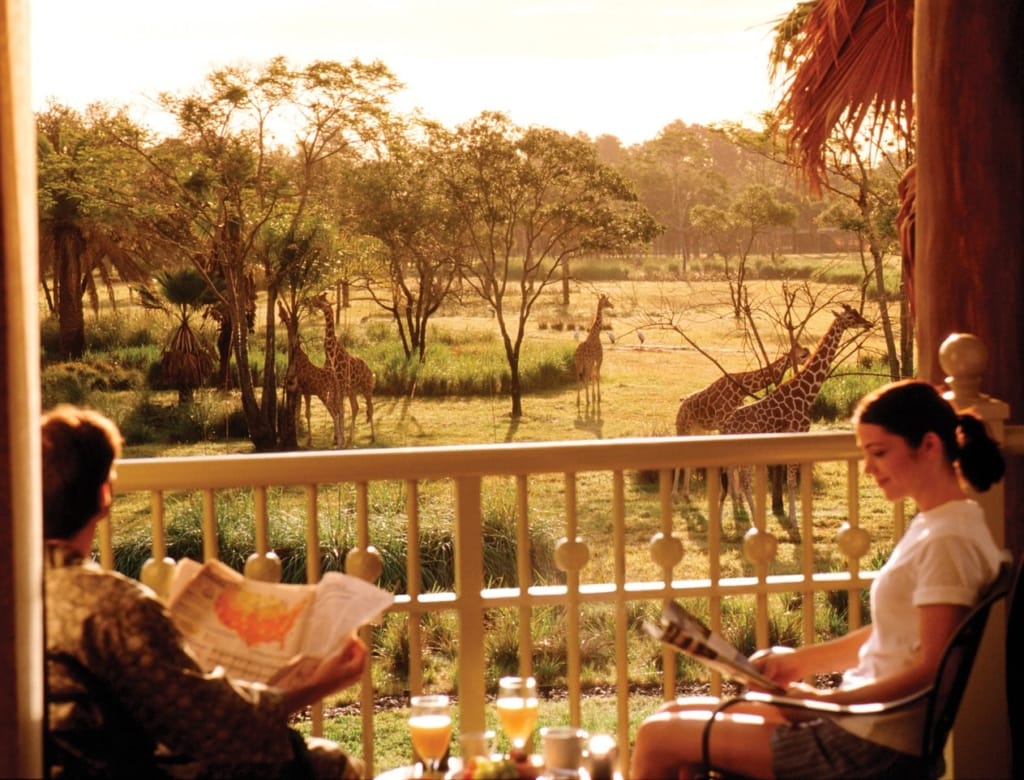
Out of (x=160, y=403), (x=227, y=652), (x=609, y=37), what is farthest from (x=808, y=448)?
(x=609, y=37)

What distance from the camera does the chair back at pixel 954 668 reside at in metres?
2.00

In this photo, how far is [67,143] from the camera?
1792 cm

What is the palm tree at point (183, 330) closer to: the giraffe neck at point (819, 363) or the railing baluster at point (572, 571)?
the giraffe neck at point (819, 363)

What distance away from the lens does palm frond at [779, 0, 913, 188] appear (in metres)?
4.27

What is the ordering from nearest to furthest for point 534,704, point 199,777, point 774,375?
1. point 199,777
2. point 534,704
3. point 774,375

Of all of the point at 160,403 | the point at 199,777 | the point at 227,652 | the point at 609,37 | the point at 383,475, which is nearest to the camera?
the point at 199,777

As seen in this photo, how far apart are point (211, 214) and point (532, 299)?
4.23 metres

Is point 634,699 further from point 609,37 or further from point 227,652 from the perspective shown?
point 609,37

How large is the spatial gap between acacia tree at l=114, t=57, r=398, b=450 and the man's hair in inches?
614

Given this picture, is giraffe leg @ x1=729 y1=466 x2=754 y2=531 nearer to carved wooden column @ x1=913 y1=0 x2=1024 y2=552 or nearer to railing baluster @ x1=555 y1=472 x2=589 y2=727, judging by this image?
carved wooden column @ x1=913 y1=0 x2=1024 y2=552

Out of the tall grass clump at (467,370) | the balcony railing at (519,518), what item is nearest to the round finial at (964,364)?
the balcony railing at (519,518)

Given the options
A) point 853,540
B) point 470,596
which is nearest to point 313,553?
point 470,596

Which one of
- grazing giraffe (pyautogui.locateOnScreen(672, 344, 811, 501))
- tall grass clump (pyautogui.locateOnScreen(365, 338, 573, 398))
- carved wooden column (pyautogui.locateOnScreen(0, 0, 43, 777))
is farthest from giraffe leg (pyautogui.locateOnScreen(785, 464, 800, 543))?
carved wooden column (pyautogui.locateOnScreen(0, 0, 43, 777))

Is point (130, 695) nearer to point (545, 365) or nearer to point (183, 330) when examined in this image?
point (545, 365)
